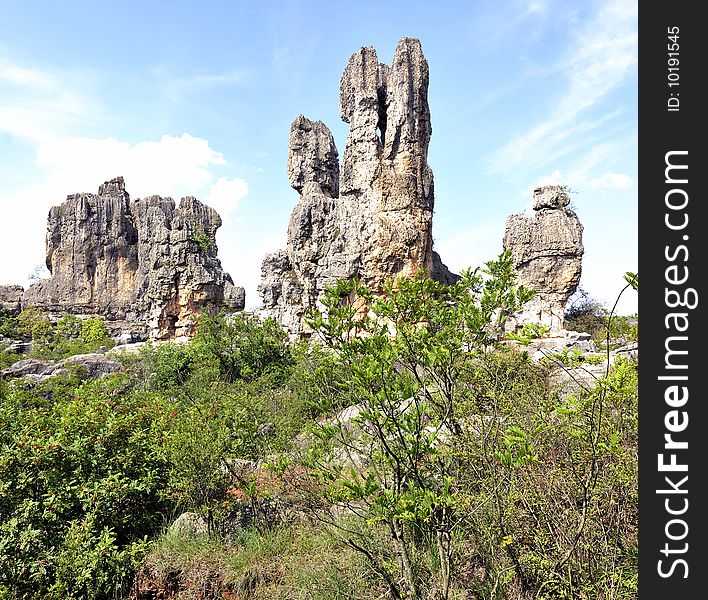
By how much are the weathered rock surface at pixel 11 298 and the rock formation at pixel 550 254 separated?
40205mm

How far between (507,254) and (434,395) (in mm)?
1480

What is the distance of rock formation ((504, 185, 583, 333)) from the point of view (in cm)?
1939

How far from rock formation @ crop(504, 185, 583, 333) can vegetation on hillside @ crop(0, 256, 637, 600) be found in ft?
50.8

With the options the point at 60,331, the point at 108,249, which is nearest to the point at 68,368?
the point at 60,331

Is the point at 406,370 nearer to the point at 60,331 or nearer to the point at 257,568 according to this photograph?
the point at 257,568

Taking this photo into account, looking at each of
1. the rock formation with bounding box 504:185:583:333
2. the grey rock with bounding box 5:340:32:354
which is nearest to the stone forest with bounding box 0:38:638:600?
the rock formation with bounding box 504:185:583:333

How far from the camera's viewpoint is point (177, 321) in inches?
1144

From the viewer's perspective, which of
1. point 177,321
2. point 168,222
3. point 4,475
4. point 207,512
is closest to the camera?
point 4,475

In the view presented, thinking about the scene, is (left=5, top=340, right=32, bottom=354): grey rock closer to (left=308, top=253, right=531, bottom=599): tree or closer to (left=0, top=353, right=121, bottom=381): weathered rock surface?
(left=0, top=353, right=121, bottom=381): weathered rock surface

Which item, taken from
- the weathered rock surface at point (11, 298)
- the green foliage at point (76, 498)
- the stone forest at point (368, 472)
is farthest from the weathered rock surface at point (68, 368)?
the weathered rock surface at point (11, 298)

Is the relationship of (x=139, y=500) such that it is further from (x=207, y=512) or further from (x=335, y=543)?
(x=335, y=543)
